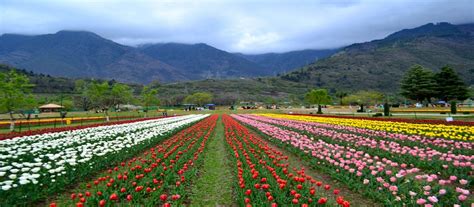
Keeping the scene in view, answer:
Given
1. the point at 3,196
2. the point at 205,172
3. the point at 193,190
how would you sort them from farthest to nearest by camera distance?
the point at 205,172, the point at 193,190, the point at 3,196

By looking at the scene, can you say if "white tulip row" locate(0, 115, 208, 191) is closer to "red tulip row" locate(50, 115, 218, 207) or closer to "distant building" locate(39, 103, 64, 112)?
"red tulip row" locate(50, 115, 218, 207)

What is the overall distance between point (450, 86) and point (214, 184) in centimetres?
7761

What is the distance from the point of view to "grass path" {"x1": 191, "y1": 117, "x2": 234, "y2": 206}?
730cm

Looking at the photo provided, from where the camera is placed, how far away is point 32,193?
6961mm

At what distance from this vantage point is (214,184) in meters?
8.77

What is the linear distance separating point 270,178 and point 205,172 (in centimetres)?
309

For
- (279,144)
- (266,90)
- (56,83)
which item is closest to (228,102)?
(266,90)

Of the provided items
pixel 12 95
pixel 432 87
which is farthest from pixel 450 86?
pixel 12 95

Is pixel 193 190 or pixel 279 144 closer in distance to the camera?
pixel 193 190

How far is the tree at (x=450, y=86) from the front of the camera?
69.6 metres

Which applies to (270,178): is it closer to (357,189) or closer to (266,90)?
(357,189)

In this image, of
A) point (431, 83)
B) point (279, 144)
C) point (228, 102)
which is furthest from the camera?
point (228, 102)

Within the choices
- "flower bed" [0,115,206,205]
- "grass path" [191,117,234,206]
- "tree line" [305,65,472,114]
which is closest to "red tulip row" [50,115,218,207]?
"grass path" [191,117,234,206]

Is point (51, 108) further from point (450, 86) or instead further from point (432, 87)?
point (450, 86)
